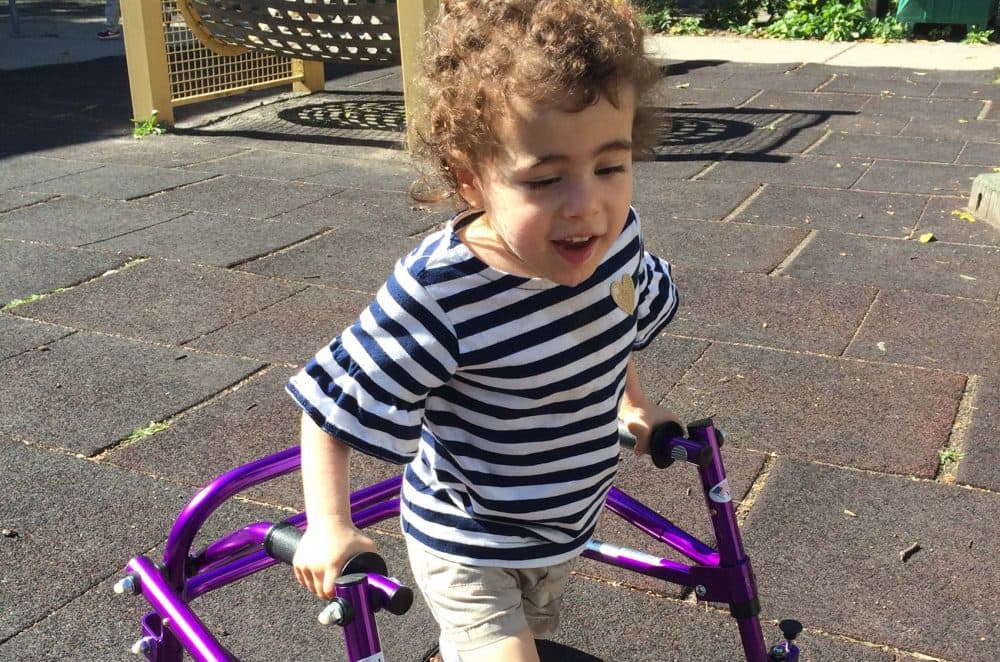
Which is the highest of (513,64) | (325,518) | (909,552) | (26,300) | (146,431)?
(513,64)

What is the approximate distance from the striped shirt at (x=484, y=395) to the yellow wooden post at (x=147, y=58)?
6241mm

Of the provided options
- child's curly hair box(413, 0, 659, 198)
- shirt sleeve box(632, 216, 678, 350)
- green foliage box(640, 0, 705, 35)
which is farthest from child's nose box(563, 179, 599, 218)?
green foliage box(640, 0, 705, 35)

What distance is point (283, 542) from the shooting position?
1604 millimetres

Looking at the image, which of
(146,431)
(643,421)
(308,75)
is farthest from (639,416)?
(308,75)

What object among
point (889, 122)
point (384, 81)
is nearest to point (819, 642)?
point (889, 122)

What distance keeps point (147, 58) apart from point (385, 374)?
6439 millimetres

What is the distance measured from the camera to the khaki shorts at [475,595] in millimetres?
1771

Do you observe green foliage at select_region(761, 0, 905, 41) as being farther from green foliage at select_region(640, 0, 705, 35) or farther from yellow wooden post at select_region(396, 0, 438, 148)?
yellow wooden post at select_region(396, 0, 438, 148)

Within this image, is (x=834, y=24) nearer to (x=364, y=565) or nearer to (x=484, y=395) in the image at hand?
(x=484, y=395)

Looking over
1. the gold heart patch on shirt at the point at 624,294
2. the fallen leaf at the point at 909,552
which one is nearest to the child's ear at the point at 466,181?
the gold heart patch on shirt at the point at 624,294

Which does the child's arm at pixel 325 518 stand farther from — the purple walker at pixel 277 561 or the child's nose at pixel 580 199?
the child's nose at pixel 580 199

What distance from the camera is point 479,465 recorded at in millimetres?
1765

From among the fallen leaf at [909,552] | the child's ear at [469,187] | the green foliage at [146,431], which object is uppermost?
the child's ear at [469,187]

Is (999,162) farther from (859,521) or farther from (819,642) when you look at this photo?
(819,642)
